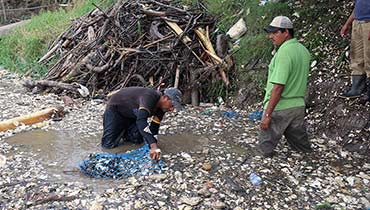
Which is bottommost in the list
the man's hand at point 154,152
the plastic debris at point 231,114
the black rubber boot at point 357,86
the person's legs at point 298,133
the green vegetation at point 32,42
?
the green vegetation at point 32,42

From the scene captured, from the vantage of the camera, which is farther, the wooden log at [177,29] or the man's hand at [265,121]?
the wooden log at [177,29]

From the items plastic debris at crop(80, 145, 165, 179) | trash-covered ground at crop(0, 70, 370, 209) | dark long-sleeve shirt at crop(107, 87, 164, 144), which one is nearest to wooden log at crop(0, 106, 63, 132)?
trash-covered ground at crop(0, 70, 370, 209)

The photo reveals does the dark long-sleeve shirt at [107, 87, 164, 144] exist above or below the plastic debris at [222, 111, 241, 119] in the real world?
above

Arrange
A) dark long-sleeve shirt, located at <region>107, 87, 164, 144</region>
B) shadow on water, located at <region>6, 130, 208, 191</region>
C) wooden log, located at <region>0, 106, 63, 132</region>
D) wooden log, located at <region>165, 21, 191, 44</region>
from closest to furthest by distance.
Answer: dark long-sleeve shirt, located at <region>107, 87, 164, 144</region>, shadow on water, located at <region>6, 130, 208, 191</region>, wooden log, located at <region>0, 106, 63, 132</region>, wooden log, located at <region>165, 21, 191, 44</region>

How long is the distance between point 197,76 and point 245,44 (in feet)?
3.73

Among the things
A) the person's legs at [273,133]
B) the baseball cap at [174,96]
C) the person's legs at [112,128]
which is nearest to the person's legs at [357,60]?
the person's legs at [273,133]

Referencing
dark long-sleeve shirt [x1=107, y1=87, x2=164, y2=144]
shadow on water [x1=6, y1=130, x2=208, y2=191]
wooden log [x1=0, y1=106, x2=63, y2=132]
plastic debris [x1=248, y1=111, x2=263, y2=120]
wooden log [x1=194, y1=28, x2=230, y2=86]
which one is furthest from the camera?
wooden log [x1=194, y1=28, x2=230, y2=86]

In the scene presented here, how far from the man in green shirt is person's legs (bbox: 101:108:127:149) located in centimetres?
192

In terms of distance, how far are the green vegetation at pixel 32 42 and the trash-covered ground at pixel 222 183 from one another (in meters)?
6.87

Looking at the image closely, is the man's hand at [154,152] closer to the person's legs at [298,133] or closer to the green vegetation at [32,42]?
the person's legs at [298,133]

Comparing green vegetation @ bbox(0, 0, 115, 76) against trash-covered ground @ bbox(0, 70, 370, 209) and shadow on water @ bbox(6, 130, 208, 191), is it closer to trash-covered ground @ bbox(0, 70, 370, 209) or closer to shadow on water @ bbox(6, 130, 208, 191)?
shadow on water @ bbox(6, 130, 208, 191)

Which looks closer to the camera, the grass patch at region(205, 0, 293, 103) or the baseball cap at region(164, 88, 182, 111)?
the baseball cap at region(164, 88, 182, 111)

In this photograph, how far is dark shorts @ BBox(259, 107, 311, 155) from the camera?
5.12 meters

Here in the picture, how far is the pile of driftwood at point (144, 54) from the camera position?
8812mm
